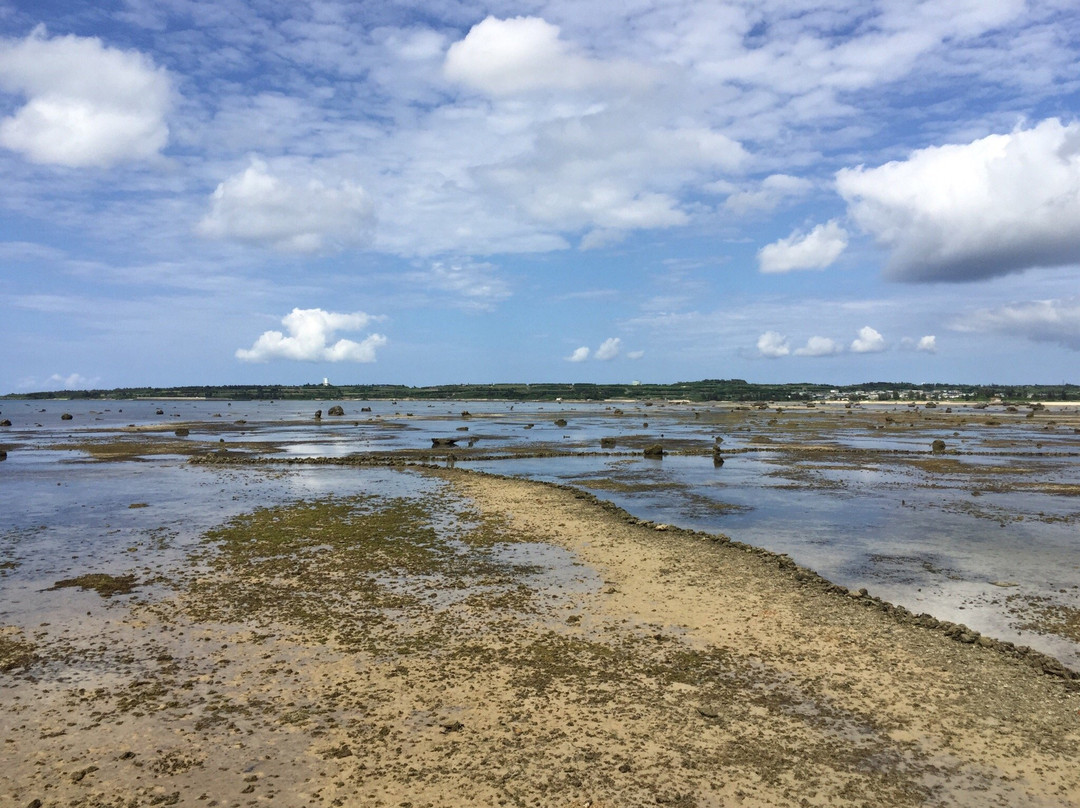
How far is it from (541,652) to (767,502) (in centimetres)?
2293

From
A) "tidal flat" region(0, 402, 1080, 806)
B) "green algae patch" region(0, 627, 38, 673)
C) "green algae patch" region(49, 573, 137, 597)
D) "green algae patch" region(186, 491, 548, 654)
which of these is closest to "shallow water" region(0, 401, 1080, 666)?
"tidal flat" region(0, 402, 1080, 806)

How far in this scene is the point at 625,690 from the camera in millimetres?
11859

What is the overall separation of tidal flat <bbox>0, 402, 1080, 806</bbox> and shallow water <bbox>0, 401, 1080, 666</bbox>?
0.75ft

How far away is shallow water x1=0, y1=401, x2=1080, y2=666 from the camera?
19359mm

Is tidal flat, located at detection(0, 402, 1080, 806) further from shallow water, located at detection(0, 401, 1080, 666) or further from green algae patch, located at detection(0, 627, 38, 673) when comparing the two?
shallow water, located at detection(0, 401, 1080, 666)

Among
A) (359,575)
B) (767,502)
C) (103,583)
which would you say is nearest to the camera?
(103,583)

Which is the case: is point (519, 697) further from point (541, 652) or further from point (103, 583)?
point (103, 583)

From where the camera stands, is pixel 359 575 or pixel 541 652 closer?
pixel 541 652

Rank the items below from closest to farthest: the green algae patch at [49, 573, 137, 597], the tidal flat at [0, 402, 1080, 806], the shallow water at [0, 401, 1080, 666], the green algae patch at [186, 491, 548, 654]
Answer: the tidal flat at [0, 402, 1080, 806]
the green algae patch at [186, 491, 548, 654]
the green algae patch at [49, 573, 137, 597]
the shallow water at [0, 401, 1080, 666]

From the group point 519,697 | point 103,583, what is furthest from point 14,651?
point 519,697

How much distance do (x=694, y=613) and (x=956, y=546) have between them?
1362 cm

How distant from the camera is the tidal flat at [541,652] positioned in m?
9.31

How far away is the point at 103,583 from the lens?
62.0 feet

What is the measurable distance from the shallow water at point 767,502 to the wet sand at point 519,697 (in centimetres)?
352
